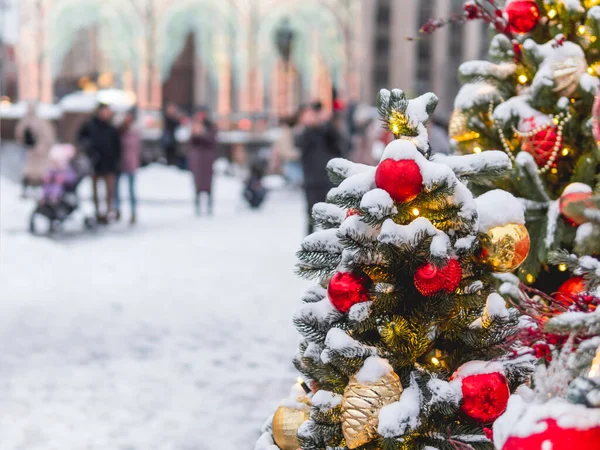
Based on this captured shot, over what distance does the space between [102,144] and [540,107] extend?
9606mm

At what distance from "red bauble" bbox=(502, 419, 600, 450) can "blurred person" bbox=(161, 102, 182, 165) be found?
18.9 m

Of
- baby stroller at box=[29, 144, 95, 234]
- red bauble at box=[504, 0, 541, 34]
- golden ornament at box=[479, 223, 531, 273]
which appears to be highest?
red bauble at box=[504, 0, 541, 34]

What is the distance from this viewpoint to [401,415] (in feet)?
7.17

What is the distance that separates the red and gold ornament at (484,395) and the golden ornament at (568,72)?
5.49ft

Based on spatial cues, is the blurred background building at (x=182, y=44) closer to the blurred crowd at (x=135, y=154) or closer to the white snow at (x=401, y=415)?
the blurred crowd at (x=135, y=154)

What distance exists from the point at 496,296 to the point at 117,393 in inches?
114

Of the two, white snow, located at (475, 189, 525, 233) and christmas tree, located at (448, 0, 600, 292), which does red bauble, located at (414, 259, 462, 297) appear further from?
christmas tree, located at (448, 0, 600, 292)

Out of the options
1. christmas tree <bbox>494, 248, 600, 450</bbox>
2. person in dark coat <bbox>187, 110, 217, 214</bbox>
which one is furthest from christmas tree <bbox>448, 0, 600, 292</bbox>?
A: person in dark coat <bbox>187, 110, 217, 214</bbox>

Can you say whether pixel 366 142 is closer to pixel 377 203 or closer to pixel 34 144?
pixel 34 144

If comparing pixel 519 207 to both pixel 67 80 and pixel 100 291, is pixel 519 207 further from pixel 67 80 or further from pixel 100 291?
pixel 67 80

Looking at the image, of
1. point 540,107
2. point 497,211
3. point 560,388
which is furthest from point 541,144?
point 560,388

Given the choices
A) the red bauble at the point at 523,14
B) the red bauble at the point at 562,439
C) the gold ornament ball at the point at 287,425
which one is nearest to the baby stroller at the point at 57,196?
the red bauble at the point at 523,14

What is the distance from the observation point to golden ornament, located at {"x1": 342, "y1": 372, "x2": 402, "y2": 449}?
7.32 ft

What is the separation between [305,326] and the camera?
240 centimetres
